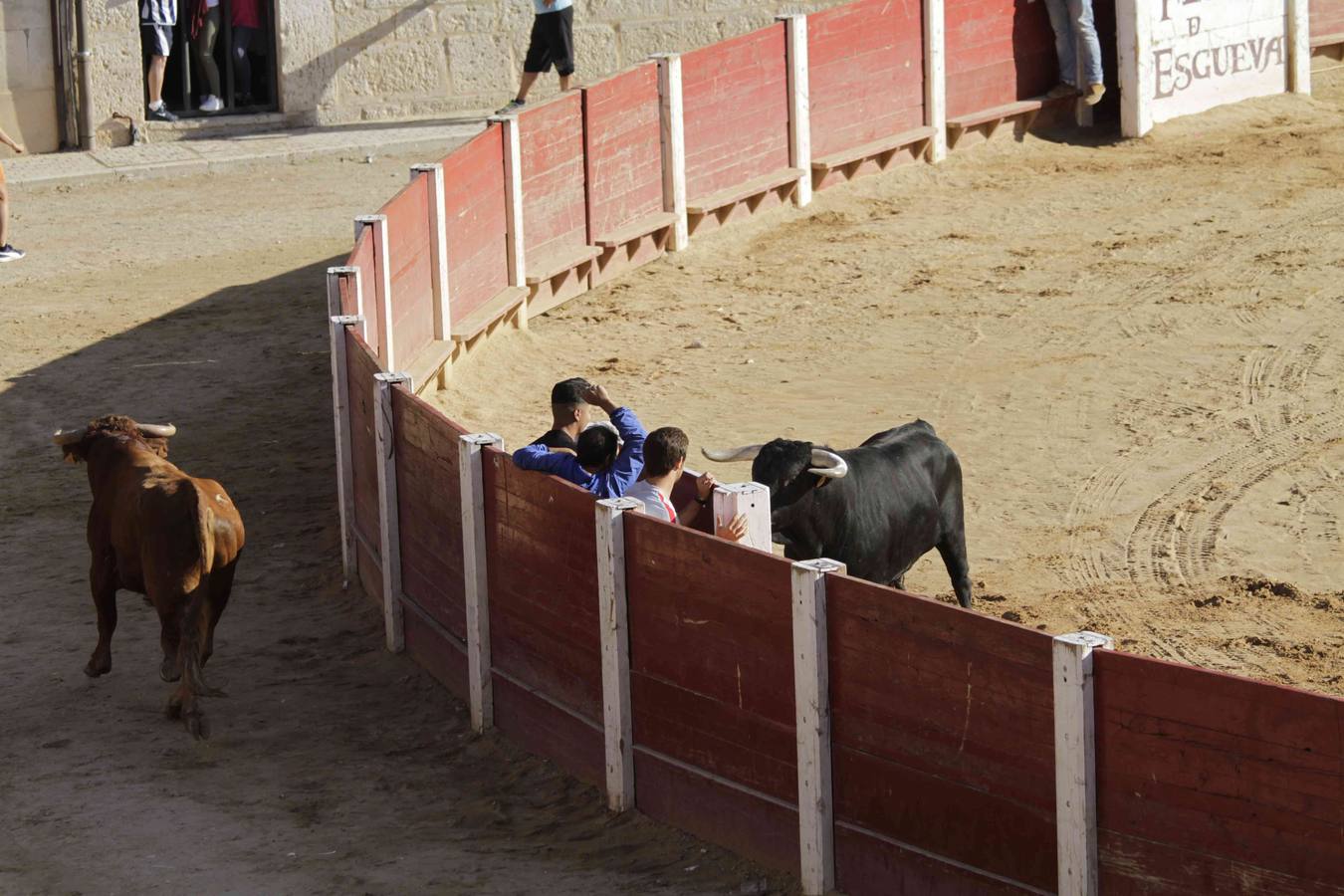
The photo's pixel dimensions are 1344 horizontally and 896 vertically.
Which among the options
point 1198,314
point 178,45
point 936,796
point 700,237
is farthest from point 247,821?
point 178,45

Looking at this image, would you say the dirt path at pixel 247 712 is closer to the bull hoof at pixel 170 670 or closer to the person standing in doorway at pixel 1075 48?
the bull hoof at pixel 170 670

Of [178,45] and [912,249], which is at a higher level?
[178,45]

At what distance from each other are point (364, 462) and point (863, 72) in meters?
7.60

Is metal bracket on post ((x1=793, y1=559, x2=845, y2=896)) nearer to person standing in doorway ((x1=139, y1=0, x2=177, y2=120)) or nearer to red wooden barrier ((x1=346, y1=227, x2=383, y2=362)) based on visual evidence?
red wooden barrier ((x1=346, y1=227, x2=383, y2=362))

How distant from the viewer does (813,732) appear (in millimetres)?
5887

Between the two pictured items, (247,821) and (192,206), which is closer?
(247,821)

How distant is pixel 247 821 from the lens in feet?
22.0

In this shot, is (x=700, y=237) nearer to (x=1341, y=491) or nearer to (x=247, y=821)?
(x=1341, y=491)

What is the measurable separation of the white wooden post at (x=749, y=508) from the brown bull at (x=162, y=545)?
1842 millimetres

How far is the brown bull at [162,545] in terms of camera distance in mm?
7250

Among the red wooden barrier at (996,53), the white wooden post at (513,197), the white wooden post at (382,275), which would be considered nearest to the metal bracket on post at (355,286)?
the white wooden post at (382,275)

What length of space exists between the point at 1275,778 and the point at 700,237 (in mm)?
9928

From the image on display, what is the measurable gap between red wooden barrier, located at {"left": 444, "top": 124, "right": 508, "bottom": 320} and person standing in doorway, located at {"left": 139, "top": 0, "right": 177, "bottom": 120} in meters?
6.00

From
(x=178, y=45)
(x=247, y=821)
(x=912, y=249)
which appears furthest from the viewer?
(x=178, y=45)
